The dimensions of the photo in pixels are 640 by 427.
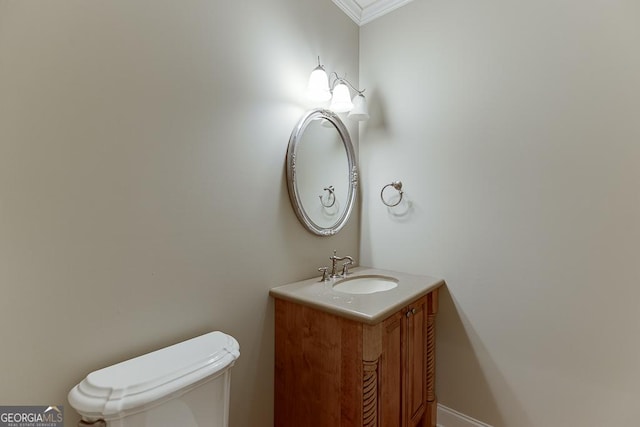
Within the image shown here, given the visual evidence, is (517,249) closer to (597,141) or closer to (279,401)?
(597,141)

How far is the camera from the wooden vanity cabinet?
114 cm

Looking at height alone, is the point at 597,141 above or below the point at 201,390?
above

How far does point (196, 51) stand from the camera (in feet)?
3.84

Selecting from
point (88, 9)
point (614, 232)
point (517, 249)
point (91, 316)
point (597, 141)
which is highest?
point (88, 9)

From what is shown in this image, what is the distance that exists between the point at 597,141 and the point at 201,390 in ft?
6.30

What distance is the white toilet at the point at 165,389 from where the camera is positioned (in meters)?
0.75

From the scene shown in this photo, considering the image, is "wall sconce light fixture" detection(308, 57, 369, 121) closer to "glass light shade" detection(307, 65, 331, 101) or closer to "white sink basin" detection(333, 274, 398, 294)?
"glass light shade" detection(307, 65, 331, 101)

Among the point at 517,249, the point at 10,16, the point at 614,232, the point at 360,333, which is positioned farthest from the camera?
the point at 517,249

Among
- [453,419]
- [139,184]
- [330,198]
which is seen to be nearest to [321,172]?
[330,198]

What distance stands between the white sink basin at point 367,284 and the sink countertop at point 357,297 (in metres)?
0.05

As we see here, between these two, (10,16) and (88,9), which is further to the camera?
(88,9)

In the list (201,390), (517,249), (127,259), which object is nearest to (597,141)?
(517,249)

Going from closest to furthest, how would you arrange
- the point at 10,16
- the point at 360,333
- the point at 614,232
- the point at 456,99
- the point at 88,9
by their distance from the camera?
the point at 10,16 < the point at 88,9 < the point at 360,333 < the point at 614,232 < the point at 456,99

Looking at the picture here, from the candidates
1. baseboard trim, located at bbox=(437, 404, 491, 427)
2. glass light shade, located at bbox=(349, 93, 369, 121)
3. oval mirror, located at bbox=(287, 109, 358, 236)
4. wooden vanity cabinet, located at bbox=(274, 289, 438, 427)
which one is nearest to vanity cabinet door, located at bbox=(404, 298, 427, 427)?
wooden vanity cabinet, located at bbox=(274, 289, 438, 427)
